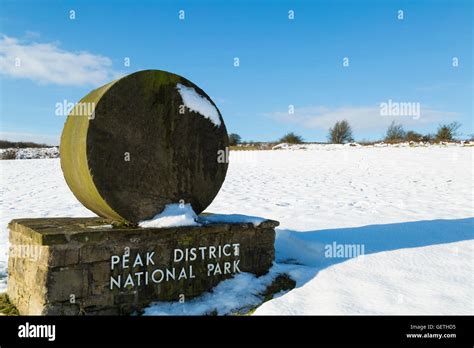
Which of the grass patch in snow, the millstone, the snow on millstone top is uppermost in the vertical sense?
the snow on millstone top

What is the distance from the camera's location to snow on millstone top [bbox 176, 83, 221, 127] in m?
4.23

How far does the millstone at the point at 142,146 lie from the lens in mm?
3793

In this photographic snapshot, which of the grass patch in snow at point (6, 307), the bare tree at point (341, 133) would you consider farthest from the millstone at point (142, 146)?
the bare tree at point (341, 133)

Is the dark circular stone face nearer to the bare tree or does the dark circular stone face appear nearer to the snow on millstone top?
the snow on millstone top

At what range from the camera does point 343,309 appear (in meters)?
3.44

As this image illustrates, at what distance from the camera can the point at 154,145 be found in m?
4.05

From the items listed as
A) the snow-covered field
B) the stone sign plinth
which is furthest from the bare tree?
the stone sign plinth

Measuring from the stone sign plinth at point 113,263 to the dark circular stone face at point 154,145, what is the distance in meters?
0.35

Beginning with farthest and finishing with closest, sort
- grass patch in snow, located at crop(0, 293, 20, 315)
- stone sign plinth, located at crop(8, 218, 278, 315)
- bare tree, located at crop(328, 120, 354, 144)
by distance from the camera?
bare tree, located at crop(328, 120, 354, 144), grass patch in snow, located at crop(0, 293, 20, 315), stone sign plinth, located at crop(8, 218, 278, 315)

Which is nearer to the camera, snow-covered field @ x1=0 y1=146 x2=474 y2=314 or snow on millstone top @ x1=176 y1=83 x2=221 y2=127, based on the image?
snow-covered field @ x1=0 y1=146 x2=474 y2=314

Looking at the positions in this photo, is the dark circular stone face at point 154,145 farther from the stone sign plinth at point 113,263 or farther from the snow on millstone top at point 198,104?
the stone sign plinth at point 113,263

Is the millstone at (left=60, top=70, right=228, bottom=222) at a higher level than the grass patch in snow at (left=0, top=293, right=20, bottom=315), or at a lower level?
higher

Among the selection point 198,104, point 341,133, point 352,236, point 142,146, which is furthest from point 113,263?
point 341,133
